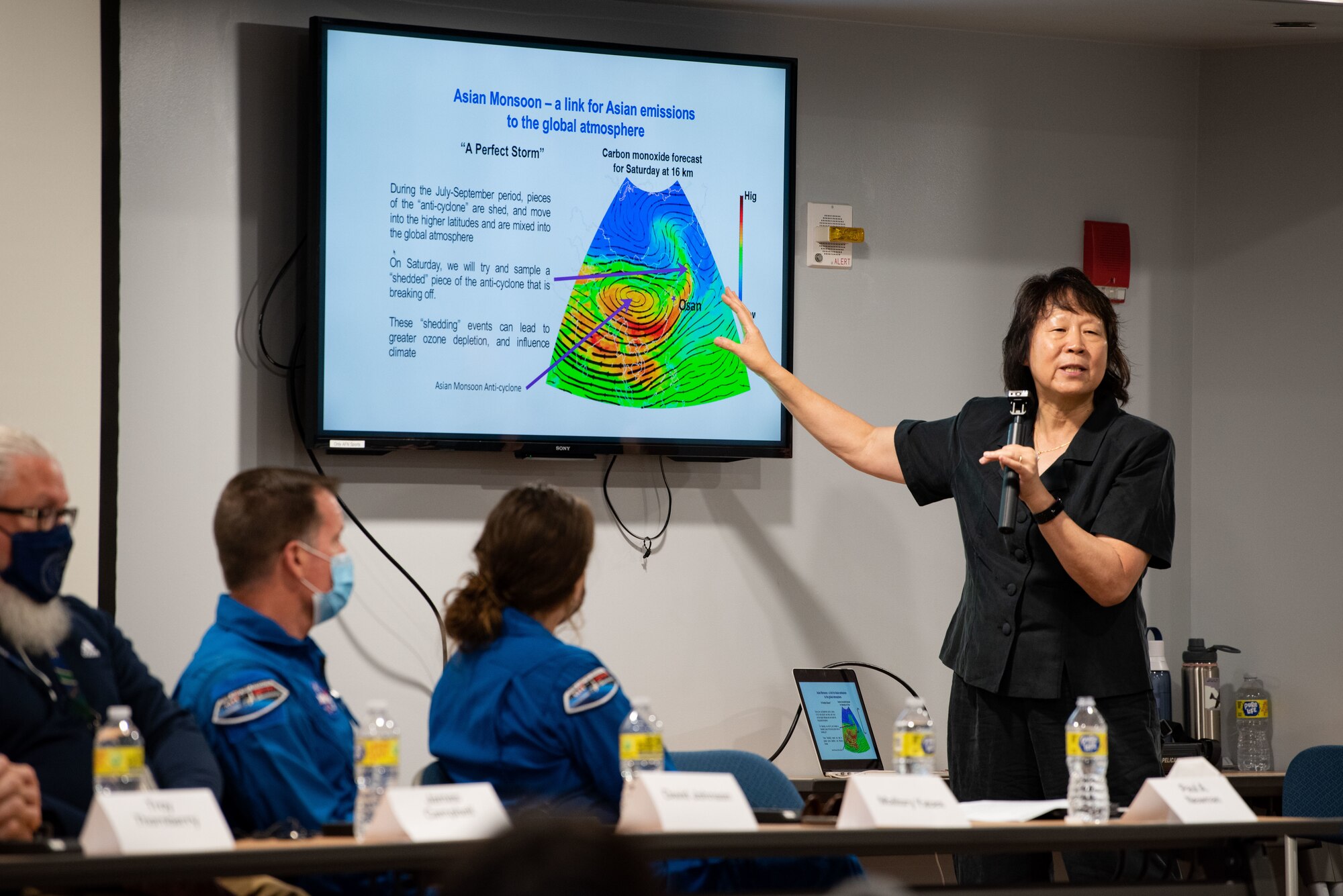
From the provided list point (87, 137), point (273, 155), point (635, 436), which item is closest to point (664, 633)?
point (635, 436)

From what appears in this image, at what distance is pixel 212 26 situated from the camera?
3.54 metres

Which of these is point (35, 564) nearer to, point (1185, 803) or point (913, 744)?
point (913, 744)

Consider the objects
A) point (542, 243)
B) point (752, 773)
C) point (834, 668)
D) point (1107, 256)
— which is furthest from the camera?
point (1107, 256)

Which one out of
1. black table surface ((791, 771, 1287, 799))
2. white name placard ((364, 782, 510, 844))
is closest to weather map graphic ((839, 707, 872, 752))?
black table surface ((791, 771, 1287, 799))

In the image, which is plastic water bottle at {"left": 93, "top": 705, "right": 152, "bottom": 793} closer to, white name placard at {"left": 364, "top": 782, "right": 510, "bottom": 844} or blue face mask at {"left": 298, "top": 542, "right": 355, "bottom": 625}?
white name placard at {"left": 364, "top": 782, "right": 510, "bottom": 844}

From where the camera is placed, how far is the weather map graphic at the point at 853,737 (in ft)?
12.4

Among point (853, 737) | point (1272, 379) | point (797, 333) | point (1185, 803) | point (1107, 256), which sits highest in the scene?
point (1107, 256)

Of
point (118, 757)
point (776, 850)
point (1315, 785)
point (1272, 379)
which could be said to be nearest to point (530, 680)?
point (776, 850)

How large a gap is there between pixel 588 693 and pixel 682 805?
13.7 inches

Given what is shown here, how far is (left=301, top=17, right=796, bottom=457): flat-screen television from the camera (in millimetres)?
3543

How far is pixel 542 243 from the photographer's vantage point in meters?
3.74

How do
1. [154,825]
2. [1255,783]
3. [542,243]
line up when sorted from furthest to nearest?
1. [1255,783]
2. [542,243]
3. [154,825]

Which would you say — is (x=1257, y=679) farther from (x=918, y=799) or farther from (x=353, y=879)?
(x=353, y=879)

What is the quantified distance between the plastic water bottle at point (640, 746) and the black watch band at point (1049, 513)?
977 mm
